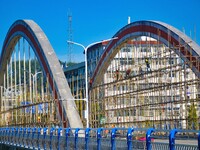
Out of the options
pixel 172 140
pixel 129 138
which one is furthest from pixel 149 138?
pixel 129 138

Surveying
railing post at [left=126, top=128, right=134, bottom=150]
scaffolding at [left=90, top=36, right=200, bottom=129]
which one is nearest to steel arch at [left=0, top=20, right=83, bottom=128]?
scaffolding at [left=90, top=36, right=200, bottom=129]

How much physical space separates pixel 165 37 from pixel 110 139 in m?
17.7

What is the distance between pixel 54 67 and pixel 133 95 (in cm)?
602

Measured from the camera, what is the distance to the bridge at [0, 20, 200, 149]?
34.5 metres

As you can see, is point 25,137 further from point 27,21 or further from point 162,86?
point 27,21

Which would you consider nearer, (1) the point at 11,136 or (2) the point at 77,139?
(2) the point at 77,139

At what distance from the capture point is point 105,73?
5041cm

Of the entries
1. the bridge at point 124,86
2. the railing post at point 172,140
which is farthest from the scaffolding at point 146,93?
the railing post at point 172,140

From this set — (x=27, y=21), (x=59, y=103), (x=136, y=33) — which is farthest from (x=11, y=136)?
(x=27, y=21)

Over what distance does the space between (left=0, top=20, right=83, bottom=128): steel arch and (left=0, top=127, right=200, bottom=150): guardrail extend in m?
4.74

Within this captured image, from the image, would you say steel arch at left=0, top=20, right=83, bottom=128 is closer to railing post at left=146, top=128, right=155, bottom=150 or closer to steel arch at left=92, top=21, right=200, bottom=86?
steel arch at left=92, top=21, right=200, bottom=86

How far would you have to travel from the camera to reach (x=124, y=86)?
154 ft

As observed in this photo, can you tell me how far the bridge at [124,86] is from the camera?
34.5 meters

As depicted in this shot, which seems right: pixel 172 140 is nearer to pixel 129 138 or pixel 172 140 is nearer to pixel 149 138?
pixel 149 138
